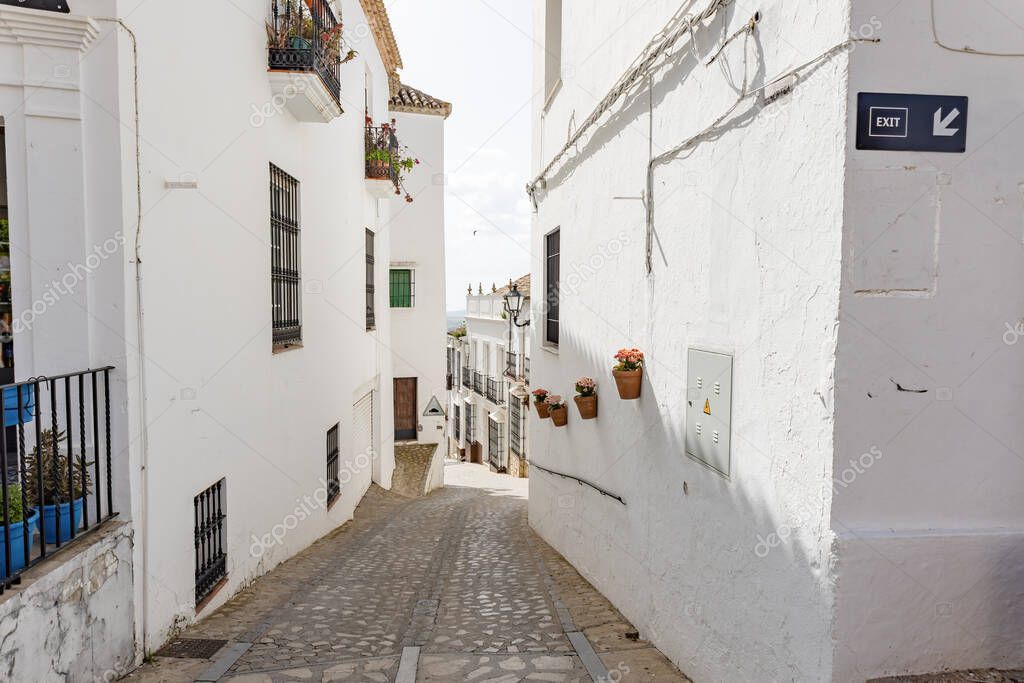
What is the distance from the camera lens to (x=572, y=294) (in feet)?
25.7

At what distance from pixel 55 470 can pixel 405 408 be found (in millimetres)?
15876

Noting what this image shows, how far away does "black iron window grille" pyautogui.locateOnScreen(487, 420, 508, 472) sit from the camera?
25.3 metres

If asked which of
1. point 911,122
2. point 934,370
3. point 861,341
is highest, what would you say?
point 911,122

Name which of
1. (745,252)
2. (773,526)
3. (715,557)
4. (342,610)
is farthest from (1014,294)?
(342,610)

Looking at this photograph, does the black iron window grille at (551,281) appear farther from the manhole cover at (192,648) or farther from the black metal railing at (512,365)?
the black metal railing at (512,365)

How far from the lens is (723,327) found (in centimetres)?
395

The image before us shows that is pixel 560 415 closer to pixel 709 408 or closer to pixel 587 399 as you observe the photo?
pixel 587 399

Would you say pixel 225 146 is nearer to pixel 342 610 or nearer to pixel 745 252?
pixel 342 610

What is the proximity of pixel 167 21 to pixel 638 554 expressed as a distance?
5.15 meters

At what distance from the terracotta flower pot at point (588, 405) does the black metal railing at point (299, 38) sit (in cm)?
424
